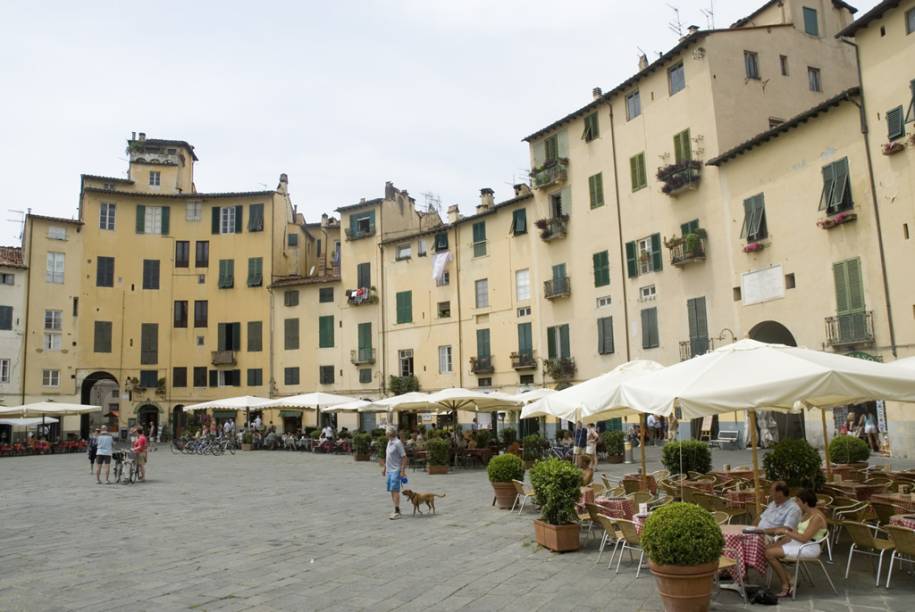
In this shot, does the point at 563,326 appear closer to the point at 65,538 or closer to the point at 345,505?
the point at 345,505

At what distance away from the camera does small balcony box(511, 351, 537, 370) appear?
3472 centimetres

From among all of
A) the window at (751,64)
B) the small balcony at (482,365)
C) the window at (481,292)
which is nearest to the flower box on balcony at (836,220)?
the window at (751,64)

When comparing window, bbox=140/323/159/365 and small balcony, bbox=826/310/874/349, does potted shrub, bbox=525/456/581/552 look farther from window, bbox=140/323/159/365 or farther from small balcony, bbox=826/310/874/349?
window, bbox=140/323/159/365

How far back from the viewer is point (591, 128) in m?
32.3

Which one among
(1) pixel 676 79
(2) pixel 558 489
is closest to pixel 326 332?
(1) pixel 676 79

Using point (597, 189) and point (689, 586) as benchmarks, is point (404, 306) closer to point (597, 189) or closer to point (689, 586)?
point (597, 189)

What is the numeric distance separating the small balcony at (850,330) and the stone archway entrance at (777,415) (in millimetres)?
2029

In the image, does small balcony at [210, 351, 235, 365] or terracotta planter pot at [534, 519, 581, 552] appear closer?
terracotta planter pot at [534, 519, 581, 552]

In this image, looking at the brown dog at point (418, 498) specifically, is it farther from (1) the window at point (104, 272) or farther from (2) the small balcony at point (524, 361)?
(1) the window at point (104, 272)

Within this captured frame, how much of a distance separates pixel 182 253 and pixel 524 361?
2526 centimetres

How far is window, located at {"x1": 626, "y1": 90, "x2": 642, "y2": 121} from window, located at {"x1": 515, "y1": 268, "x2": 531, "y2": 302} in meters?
8.99

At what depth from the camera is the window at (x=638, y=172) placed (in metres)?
29.5

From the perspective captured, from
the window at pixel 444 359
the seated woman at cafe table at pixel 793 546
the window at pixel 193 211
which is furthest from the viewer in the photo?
the window at pixel 193 211

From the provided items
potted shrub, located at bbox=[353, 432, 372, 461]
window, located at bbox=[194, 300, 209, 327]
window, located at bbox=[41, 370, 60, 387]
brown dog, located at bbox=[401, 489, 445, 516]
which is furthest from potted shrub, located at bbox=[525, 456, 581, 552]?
window, located at bbox=[41, 370, 60, 387]
